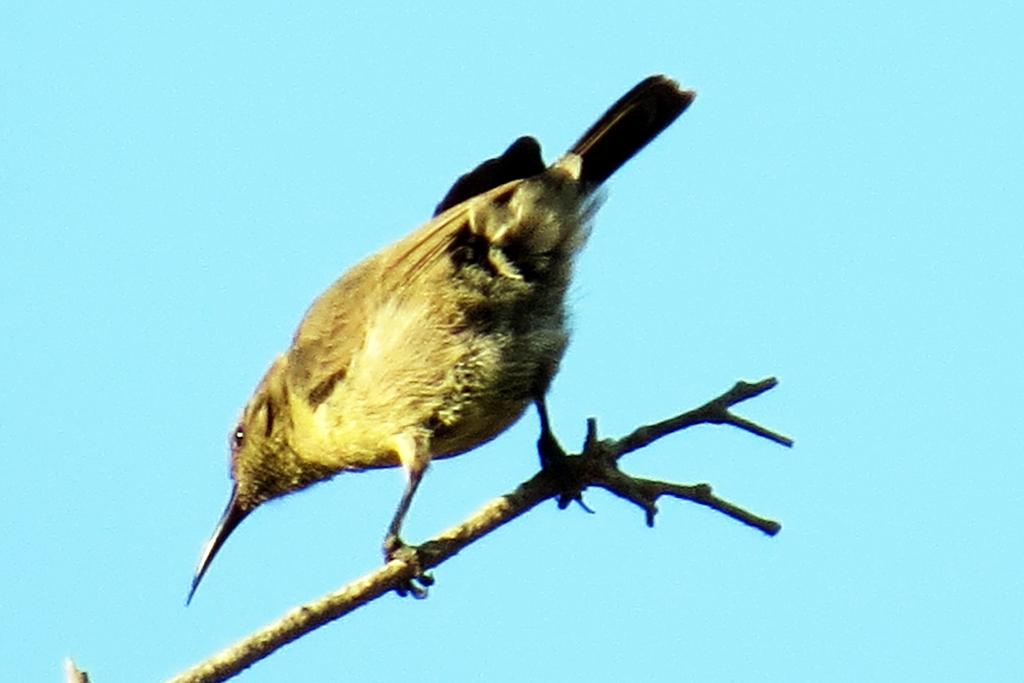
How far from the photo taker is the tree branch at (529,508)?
412cm

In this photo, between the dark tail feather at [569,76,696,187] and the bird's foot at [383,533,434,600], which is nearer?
the bird's foot at [383,533,434,600]

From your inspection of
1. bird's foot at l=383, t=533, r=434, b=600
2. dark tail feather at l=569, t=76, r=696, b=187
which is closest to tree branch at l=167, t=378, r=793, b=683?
bird's foot at l=383, t=533, r=434, b=600

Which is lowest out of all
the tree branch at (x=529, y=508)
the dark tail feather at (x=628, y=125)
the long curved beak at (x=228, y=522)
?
the tree branch at (x=529, y=508)

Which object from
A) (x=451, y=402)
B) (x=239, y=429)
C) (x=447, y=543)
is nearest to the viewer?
(x=447, y=543)

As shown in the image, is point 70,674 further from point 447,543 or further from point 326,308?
point 326,308

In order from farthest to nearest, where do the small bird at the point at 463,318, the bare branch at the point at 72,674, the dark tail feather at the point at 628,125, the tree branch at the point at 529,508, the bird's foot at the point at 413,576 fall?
the dark tail feather at the point at 628,125, the small bird at the point at 463,318, the bird's foot at the point at 413,576, the tree branch at the point at 529,508, the bare branch at the point at 72,674

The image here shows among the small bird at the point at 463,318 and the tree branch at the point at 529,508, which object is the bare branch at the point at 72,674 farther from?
the small bird at the point at 463,318

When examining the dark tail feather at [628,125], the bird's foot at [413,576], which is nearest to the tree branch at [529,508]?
the bird's foot at [413,576]

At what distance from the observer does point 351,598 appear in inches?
174

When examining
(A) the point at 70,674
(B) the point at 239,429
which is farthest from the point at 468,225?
(A) the point at 70,674

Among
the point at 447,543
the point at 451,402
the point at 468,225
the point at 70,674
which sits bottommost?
the point at 70,674

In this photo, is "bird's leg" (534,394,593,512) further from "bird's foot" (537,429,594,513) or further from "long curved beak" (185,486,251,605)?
"long curved beak" (185,486,251,605)

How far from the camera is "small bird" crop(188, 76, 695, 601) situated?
6566 millimetres

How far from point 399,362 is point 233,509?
4.47ft
